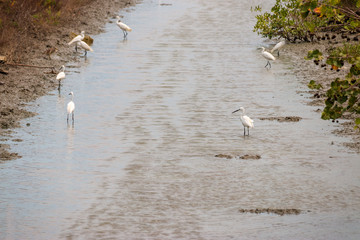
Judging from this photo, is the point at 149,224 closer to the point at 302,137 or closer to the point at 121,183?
the point at 121,183

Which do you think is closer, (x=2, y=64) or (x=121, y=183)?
(x=121, y=183)

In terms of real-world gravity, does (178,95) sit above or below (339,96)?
below

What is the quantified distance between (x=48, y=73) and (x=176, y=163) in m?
10.4

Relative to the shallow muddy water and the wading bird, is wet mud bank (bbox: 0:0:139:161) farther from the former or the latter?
the shallow muddy water

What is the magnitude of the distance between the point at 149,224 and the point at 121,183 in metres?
2.21

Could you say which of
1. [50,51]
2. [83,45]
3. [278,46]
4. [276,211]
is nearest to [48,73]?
[50,51]

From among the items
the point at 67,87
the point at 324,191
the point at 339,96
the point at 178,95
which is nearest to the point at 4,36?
the point at 67,87

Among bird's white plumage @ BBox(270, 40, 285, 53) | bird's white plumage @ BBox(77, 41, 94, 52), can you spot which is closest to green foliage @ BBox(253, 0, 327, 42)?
bird's white plumage @ BBox(270, 40, 285, 53)

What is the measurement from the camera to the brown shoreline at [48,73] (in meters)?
18.5

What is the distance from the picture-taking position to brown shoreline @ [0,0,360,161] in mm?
18453

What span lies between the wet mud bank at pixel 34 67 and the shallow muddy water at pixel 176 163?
41 centimetres

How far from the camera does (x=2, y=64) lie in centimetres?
2436

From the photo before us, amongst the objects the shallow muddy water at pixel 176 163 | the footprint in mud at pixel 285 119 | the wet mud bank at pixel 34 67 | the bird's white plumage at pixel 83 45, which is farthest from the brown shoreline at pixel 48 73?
the footprint in mud at pixel 285 119

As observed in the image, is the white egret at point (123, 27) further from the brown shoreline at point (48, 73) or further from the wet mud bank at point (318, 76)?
the wet mud bank at point (318, 76)
